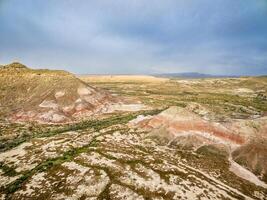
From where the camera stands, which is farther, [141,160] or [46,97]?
[46,97]

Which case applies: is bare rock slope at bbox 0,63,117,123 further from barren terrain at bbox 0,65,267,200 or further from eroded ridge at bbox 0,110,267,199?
eroded ridge at bbox 0,110,267,199

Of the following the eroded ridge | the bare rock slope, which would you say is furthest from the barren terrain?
the bare rock slope

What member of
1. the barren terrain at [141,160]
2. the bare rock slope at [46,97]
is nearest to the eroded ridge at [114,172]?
the barren terrain at [141,160]

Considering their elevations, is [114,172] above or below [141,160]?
above

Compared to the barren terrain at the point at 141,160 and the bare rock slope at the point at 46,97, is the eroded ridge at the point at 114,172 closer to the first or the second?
the barren terrain at the point at 141,160

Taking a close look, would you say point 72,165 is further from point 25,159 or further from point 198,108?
point 198,108

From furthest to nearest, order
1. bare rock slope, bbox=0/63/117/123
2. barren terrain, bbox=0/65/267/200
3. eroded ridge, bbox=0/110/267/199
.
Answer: bare rock slope, bbox=0/63/117/123, barren terrain, bbox=0/65/267/200, eroded ridge, bbox=0/110/267/199

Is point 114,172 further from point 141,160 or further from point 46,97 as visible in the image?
point 46,97

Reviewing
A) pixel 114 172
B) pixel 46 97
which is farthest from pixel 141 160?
pixel 46 97
